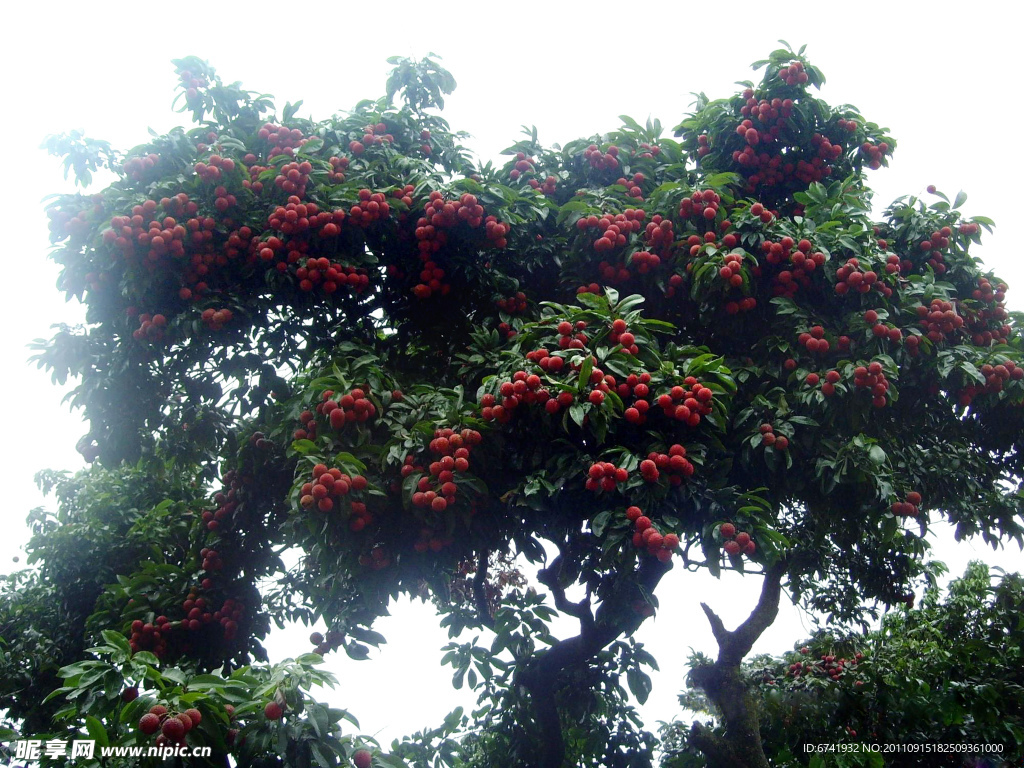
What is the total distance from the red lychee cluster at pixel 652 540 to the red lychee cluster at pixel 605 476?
15 cm

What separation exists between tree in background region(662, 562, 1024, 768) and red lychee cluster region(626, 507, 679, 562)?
1.99 metres

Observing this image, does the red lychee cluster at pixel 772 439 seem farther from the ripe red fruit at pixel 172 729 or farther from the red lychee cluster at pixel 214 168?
the red lychee cluster at pixel 214 168

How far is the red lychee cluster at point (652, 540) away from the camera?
3.35 metres

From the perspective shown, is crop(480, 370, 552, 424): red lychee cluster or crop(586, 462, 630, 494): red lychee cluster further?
crop(480, 370, 552, 424): red lychee cluster

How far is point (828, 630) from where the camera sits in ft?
21.7

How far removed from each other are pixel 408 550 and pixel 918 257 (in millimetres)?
3566

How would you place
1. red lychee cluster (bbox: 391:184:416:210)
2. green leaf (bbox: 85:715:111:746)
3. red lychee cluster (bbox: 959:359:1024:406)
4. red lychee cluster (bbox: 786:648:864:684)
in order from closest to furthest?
1. green leaf (bbox: 85:715:111:746)
2. red lychee cluster (bbox: 959:359:1024:406)
3. red lychee cluster (bbox: 391:184:416:210)
4. red lychee cluster (bbox: 786:648:864:684)

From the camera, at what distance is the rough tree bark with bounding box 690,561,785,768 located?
4949mm

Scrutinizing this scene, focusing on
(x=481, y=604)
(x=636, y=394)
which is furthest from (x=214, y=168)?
(x=481, y=604)

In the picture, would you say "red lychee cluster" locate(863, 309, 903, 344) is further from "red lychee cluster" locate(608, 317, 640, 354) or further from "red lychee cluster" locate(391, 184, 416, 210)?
"red lychee cluster" locate(391, 184, 416, 210)

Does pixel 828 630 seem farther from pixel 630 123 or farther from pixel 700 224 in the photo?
pixel 630 123

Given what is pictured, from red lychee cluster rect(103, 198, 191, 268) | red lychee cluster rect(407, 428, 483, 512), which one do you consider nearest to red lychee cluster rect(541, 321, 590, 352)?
red lychee cluster rect(407, 428, 483, 512)

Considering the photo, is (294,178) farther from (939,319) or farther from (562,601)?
(939,319)

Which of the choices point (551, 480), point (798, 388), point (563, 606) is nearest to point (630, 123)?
point (798, 388)
